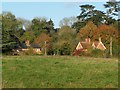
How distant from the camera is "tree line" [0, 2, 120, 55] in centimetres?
3673

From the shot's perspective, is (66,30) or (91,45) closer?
(91,45)

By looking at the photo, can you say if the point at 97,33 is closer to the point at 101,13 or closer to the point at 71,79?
the point at 101,13

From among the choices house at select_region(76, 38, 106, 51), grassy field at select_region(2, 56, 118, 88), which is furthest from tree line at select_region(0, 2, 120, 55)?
grassy field at select_region(2, 56, 118, 88)

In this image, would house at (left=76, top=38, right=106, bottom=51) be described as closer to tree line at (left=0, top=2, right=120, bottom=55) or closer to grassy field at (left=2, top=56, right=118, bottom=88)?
tree line at (left=0, top=2, right=120, bottom=55)

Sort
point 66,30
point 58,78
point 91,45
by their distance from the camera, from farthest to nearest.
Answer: point 66,30 → point 91,45 → point 58,78

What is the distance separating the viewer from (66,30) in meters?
47.9

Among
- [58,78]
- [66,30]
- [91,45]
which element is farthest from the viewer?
[66,30]

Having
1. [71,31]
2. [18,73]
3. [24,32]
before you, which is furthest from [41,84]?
[24,32]

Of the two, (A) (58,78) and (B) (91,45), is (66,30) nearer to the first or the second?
(B) (91,45)

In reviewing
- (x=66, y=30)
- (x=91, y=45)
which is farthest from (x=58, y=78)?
(x=66, y=30)

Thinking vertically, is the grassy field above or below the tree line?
below

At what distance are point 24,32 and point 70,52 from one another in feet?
62.1

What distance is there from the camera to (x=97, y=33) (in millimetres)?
41062

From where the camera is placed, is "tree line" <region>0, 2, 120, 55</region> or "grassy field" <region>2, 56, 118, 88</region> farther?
"tree line" <region>0, 2, 120, 55</region>
